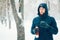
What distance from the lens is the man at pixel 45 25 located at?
5.63ft

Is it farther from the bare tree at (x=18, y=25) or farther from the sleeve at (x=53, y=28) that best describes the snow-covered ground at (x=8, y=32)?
the sleeve at (x=53, y=28)

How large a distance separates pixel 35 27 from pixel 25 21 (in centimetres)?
17

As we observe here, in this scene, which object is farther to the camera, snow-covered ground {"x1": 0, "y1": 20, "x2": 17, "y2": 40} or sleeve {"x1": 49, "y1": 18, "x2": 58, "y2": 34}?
snow-covered ground {"x1": 0, "y1": 20, "x2": 17, "y2": 40}

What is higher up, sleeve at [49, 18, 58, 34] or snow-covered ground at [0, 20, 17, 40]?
sleeve at [49, 18, 58, 34]

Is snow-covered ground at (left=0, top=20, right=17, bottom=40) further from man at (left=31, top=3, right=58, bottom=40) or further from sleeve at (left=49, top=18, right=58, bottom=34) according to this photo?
sleeve at (left=49, top=18, right=58, bottom=34)

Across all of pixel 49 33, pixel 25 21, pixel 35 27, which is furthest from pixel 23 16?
pixel 49 33

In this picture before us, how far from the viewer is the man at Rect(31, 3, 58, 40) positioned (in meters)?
1.72

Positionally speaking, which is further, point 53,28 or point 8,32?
point 8,32

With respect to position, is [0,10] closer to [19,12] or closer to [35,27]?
[19,12]

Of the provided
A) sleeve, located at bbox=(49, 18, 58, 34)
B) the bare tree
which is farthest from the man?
the bare tree

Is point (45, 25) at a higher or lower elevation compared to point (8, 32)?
higher

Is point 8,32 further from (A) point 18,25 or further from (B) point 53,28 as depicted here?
(B) point 53,28

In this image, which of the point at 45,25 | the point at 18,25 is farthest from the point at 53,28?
the point at 18,25

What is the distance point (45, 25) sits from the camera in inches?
68.1
